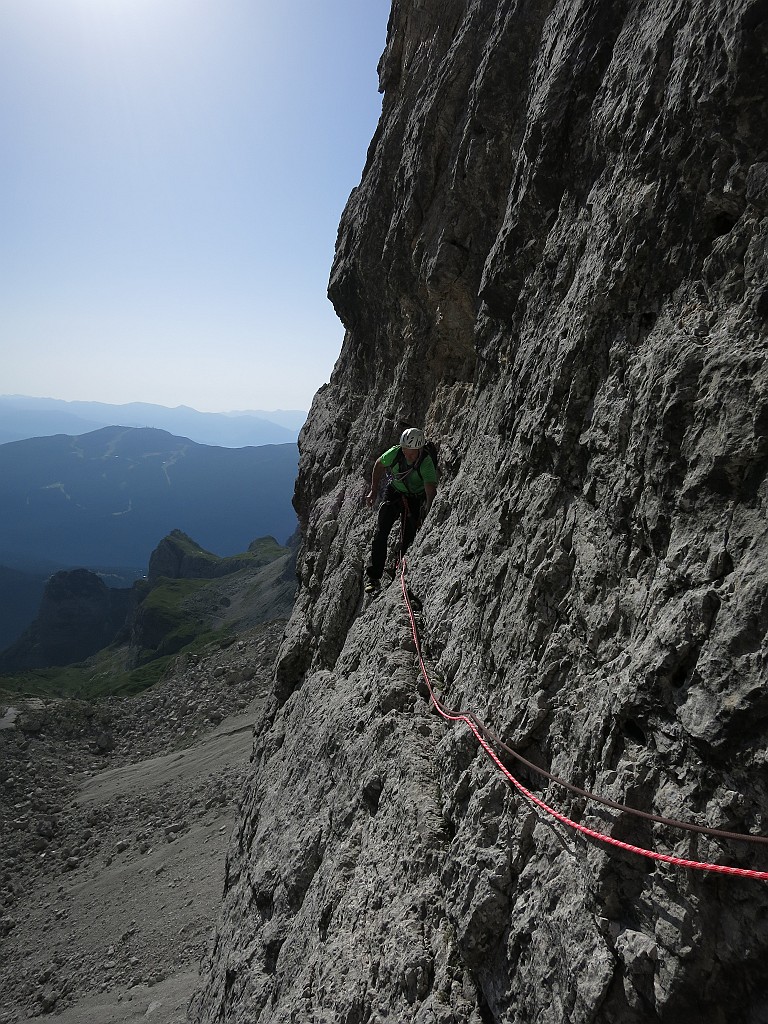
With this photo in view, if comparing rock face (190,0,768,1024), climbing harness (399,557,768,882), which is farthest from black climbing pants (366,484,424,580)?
climbing harness (399,557,768,882)

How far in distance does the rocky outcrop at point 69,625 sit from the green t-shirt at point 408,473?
9726cm

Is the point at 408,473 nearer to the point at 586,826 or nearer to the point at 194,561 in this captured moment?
the point at 586,826

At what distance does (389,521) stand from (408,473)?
94 centimetres

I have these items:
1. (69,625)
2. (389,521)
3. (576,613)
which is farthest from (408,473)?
(69,625)

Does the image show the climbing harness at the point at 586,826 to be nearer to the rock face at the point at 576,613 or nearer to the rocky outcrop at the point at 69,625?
the rock face at the point at 576,613

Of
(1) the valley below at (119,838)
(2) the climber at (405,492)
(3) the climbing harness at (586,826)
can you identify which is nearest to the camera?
(3) the climbing harness at (586,826)

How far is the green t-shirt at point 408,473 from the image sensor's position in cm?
977

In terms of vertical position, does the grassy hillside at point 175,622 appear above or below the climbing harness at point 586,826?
below

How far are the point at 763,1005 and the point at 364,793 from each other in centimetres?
436

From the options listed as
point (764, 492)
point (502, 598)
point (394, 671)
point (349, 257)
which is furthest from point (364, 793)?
point (349, 257)

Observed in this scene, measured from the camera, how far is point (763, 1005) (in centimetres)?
301

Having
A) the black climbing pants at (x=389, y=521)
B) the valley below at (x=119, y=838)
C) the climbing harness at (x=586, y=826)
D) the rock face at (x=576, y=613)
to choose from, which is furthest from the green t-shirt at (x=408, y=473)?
the valley below at (x=119, y=838)

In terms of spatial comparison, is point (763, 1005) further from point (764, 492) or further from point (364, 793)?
point (364, 793)

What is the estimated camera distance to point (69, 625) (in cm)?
9794
